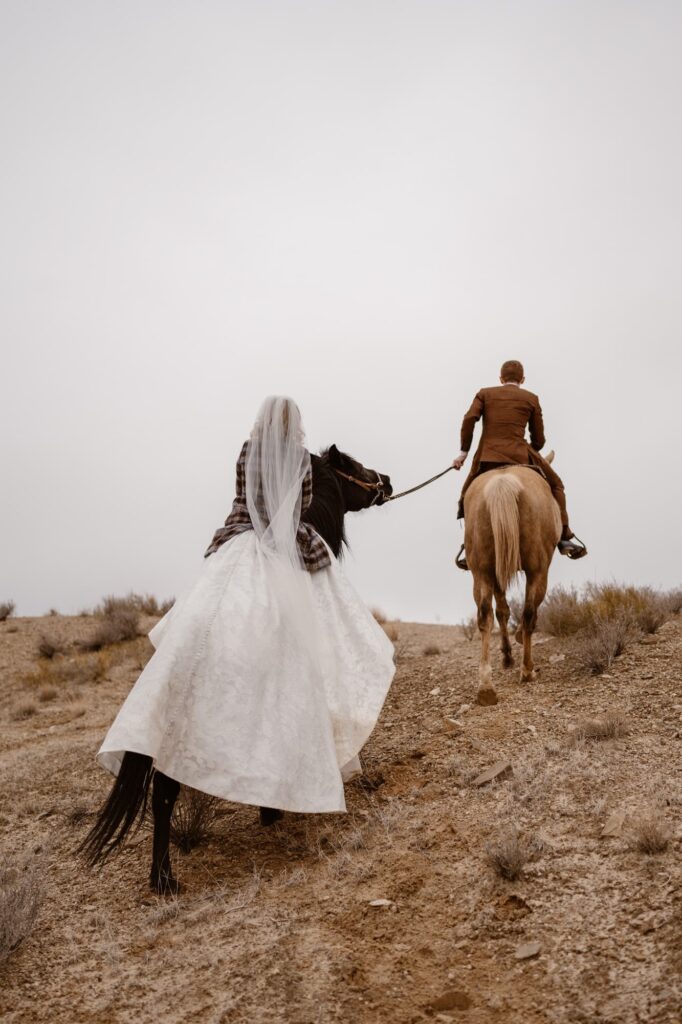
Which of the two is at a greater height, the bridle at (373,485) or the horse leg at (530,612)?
the bridle at (373,485)

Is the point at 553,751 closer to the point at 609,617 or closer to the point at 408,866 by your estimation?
the point at 408,866

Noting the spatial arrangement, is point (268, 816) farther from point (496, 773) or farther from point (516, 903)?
point (516, 903)

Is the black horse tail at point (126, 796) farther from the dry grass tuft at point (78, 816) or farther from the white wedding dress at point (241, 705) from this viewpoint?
the dry grass tuft at point (78, 816)

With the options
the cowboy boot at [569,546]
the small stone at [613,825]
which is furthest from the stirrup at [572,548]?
the small stone at [613,825]

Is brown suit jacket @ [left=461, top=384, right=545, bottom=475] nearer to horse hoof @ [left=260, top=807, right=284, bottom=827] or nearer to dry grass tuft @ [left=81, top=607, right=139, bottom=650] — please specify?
horse hoof @ [left=260, top=807, right=284, bottom=827]

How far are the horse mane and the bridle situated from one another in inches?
13.8

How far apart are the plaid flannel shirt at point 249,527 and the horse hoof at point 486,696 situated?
8.34ft

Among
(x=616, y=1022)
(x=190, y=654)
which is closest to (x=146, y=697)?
(x=190, y=654)

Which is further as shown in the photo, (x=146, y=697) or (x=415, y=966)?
(x=146, y=697)

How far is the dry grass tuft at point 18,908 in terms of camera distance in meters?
3.93

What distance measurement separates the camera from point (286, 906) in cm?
410

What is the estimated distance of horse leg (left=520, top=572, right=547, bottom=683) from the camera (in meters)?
7.46

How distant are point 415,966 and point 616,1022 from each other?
929 mm

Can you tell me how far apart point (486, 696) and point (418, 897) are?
3122 millimetres
